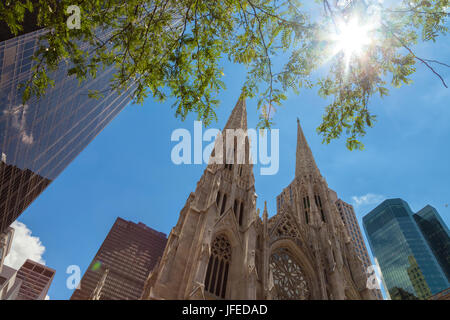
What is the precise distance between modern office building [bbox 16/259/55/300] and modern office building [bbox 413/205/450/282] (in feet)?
638

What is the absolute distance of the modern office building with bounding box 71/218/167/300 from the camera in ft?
398

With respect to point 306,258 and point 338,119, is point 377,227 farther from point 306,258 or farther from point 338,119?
point 338,119

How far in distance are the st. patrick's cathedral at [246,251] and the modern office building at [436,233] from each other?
92.3 metres

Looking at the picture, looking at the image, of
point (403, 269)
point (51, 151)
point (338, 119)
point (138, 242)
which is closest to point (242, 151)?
point (51, 151)

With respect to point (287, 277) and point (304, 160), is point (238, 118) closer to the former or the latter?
point (304, 160)

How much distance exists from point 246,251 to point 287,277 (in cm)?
655

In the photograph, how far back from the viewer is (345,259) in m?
32.3

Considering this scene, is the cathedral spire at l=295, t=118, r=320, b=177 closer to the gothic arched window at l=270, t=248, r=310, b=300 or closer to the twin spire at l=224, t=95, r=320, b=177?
the twin spire at l=224, t=95, r=320, b=177

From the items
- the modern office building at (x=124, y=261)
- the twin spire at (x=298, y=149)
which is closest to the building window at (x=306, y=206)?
the twin spire at (x=298, y=149)

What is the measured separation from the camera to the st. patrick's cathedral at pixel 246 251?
20422 millimetres

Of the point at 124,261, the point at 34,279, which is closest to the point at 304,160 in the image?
the point at 124,261

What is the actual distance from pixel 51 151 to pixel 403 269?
108 m

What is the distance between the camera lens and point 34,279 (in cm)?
15775

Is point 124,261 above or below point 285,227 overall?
above
